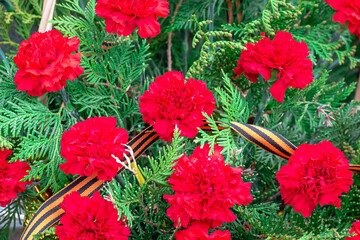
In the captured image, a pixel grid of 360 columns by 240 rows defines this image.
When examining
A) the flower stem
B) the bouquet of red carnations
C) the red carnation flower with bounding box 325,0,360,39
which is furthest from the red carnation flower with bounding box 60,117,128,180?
the red carnation flower with bounding box 325,0,360,39

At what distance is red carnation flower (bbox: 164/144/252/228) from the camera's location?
257 mm

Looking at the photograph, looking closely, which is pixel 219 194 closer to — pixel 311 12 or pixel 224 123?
pixel 224 123

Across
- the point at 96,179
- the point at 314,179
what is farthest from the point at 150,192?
the point at 314,179

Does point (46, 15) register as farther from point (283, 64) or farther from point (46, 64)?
point (283, 64)

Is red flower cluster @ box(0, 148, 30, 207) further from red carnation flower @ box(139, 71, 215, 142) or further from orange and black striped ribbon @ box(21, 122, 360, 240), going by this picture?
red carnation flower @ box(139, 71, 215, 142)

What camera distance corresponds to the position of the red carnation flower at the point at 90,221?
0.92ft

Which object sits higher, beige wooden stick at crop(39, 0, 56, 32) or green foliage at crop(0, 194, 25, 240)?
beige wooden stick at crop(39, 0, 56, 32)

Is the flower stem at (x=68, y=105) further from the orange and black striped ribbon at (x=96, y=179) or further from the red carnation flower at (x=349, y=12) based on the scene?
the red carnation flower at (x=349, y=12)

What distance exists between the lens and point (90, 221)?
28 centimetres

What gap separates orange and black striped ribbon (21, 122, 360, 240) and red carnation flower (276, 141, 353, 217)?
26 millimetres

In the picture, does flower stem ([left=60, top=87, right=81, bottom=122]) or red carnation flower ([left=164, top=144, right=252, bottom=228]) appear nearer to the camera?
red carnation flower ([left=164, top=144, right=252, bottom=228])

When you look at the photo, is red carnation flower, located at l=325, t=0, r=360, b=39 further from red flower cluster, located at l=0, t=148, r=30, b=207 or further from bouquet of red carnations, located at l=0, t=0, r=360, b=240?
red flower cluster, located at l=0, t=148, r=30, b=207

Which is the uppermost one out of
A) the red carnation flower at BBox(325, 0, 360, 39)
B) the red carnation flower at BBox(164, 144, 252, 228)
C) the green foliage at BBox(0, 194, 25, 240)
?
the red carnation flower at BBox(325, 0, 360, 39)

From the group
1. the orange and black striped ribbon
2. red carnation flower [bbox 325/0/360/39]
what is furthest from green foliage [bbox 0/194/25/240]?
red carnation flower [bbox 325/0/360/39]
